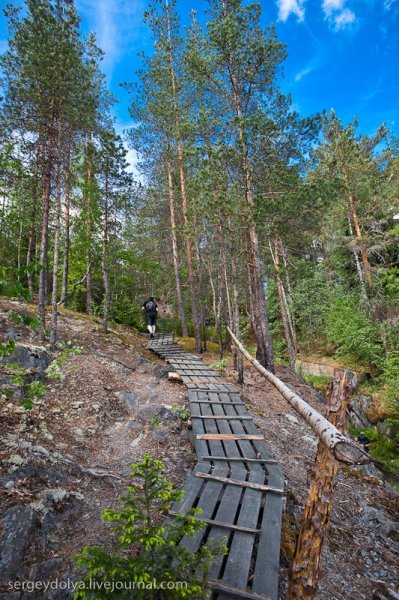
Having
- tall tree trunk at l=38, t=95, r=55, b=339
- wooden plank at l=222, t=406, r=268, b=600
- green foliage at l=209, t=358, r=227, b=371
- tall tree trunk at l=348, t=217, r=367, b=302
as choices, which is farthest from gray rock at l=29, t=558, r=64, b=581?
tall tree trunk at l=348, t=217, r=367, b=302

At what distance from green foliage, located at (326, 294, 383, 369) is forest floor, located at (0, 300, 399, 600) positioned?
9161 mm

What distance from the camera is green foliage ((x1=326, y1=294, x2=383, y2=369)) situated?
49.2 feet

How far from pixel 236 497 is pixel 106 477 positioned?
6.56 ft

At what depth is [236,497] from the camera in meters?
3.64

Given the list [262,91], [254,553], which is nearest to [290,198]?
[262,91]

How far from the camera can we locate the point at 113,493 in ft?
13.3

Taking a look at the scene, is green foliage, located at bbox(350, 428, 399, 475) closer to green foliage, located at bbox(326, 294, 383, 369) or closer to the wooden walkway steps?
green foliage, located at bbox(326, 294, 383, 369)

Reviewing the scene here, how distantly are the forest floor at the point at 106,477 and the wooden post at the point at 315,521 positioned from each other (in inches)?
19.4

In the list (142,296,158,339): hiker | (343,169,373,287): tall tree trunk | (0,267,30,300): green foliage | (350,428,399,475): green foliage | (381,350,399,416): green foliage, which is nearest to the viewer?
(0,267,30,300): green foliage

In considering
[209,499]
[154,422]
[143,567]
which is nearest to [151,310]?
[154,422]

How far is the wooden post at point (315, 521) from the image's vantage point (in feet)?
8.37

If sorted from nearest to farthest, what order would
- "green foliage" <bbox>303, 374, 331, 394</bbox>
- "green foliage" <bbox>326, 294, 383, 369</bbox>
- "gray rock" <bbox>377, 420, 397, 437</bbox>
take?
"gray rock" <bbox>377, 420, 397, 437</bbox>
"green foliage" <bbox>326, 294, 383, 369</bbox>
"green foliage" <bbox>303, 374, 331, 394</bbox>

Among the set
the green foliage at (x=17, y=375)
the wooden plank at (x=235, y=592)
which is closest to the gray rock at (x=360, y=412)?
the wooden plank at (x=235, y=592)

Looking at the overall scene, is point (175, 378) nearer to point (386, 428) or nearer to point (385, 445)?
point (385, 445)
